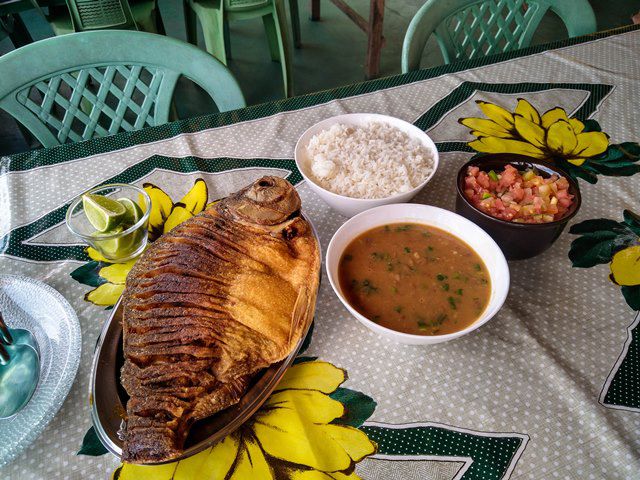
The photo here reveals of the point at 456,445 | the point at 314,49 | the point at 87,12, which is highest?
the point at 87,12

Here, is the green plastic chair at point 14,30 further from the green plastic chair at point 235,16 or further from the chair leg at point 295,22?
the chair leg at point 295,22

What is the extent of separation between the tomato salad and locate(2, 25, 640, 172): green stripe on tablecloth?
795 mm

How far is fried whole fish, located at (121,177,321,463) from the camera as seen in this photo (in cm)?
75

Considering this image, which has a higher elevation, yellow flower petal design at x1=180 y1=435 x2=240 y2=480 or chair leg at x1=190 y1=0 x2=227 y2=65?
chair leg at x1=190 y1=0 x2=227 y2=65

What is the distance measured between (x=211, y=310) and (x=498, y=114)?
1383 mm

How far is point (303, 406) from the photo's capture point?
921 millimetres

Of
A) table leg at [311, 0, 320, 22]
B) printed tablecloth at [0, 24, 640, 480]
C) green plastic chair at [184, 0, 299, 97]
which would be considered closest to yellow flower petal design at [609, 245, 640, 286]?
printed tablecloth at [0, 24, 640, 480]

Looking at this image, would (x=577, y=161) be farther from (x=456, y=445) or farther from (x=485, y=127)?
(x=456, y=445)

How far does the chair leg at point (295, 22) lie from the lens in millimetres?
4320

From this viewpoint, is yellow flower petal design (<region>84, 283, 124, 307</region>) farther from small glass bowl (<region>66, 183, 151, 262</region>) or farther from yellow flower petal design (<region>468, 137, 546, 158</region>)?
yellow flower petal design (<region>468, 137, 546, 158</region>)

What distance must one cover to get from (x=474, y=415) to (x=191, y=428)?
579mm

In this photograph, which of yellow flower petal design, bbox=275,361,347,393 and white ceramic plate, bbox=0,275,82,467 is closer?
white ceramic plate, bbox=0,275,82,467

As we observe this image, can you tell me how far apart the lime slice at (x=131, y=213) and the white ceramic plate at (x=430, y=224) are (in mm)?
554

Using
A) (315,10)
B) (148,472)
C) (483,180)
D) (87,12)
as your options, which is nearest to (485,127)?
(483,180)
